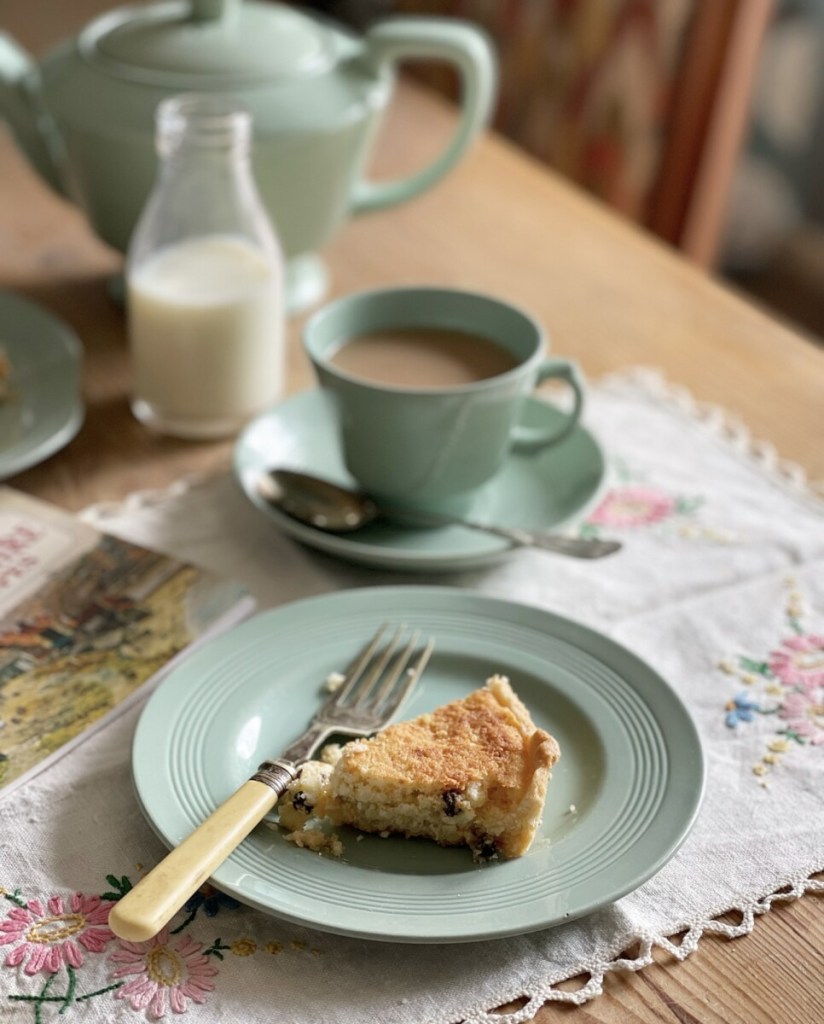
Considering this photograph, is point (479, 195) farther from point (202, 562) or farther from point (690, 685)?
point (690, 685)

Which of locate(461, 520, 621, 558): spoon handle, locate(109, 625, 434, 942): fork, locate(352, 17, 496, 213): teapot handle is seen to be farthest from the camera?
locate(352, 17, 496, 213): teapot handle

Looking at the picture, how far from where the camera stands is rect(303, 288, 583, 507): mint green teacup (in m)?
0.96

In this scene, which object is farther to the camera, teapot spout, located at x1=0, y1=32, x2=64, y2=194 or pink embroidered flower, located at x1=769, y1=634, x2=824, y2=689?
teapot spout, located at x1=0, y1=32, x2=64, y2=194

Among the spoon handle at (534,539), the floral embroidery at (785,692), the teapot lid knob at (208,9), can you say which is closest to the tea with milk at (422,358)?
the spoon handle at (534,539)

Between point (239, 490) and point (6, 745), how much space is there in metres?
0.35

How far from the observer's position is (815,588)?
989mm

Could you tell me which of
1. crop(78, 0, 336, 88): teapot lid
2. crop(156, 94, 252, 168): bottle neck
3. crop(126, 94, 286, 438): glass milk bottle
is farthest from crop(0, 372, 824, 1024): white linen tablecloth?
crop(78, 0, 336, 88): teapot lid

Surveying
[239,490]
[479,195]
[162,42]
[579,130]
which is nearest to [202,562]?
[239,490]

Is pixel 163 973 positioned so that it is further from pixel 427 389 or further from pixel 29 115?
pixel 29 115

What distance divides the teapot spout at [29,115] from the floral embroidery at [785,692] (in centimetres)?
85

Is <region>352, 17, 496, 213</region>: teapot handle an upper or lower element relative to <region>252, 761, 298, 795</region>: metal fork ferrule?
upper

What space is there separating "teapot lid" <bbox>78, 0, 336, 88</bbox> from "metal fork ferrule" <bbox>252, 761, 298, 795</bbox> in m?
A: 0.76

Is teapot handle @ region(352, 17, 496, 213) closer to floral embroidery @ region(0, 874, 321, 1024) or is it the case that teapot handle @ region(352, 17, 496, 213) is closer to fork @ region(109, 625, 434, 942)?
fork @ region(109, 625, 434, 942)

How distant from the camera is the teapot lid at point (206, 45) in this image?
122 cm
